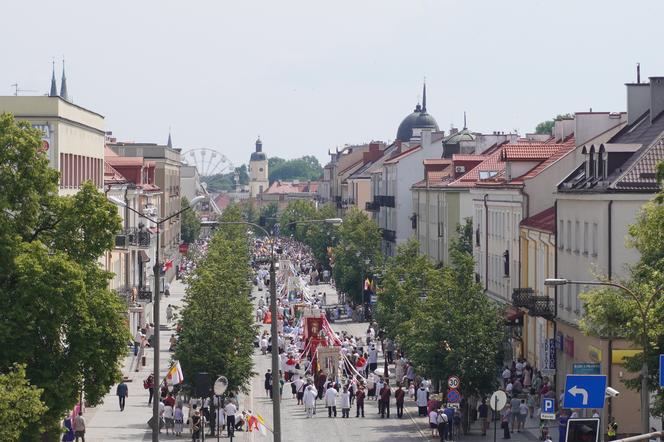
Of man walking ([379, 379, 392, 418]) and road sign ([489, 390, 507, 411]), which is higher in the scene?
road sign ([489, 390, 507, 411])

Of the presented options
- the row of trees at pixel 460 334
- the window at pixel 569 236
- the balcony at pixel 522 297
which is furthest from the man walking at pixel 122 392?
the window at pixel 569 236

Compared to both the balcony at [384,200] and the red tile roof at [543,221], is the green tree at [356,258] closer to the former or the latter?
the balcony at [384,200]

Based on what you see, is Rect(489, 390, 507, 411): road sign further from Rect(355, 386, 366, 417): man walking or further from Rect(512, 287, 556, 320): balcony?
Rect(512, 287, 556, 320): balcony

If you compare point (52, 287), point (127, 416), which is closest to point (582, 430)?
point (52, 287)

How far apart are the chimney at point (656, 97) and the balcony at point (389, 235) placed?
67075 millimetres

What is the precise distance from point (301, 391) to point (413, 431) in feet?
30.0

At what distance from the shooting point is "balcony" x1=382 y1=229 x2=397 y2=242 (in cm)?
12255

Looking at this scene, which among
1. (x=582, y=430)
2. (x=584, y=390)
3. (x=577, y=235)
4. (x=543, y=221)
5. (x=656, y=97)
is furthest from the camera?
(x=543, y=221)

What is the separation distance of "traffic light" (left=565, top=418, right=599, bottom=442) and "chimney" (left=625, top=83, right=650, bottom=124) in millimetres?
35613

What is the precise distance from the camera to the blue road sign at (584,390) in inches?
1093

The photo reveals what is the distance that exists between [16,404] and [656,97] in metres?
29.8

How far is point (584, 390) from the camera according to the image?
2781 centimetres

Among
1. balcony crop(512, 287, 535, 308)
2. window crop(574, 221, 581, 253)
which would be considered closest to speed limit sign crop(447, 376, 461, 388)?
window crop(574, 221, 581, 253)

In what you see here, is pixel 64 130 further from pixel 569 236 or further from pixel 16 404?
pixel 16 404
